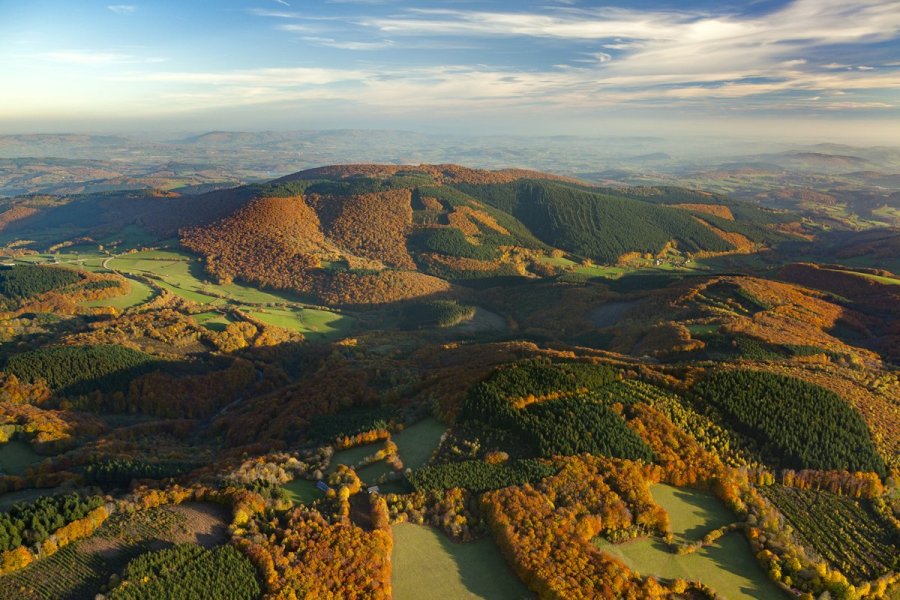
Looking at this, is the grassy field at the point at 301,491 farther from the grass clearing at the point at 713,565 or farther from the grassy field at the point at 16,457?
the grassy field at the point at 16,457

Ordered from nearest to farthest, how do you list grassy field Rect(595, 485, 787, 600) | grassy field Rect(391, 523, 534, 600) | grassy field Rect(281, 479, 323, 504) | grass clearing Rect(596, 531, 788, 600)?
grassy field Rect(391, 523, 534, 600) → grass clearing Rect(596, 531, 788, 600) → grassy field Rect(595, 485, 787, 600) → grassy field Rect(281, 479, 323, 504)

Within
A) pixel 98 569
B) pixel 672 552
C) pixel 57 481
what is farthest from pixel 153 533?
pixel 672 552

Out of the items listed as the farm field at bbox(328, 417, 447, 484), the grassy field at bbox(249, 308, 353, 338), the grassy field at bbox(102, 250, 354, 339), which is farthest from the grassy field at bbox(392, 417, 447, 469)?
the grassy field at bbox(249, 308, 353, 338)

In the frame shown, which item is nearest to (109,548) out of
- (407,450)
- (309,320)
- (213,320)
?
(407,450)

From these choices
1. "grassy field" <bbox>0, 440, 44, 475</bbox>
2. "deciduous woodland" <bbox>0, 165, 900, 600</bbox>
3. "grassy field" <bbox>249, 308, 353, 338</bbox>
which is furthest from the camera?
"grassy field" <bbox>249, 308, 353, 338</bbox>

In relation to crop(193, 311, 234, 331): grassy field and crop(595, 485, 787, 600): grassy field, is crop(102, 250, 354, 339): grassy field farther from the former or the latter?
crop(595, 485, 787, 600): grassy field

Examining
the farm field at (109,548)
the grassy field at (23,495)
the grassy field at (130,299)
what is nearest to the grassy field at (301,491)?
the farm field at (109,548)

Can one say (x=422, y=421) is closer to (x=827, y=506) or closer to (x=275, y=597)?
(x=275, y=597)
